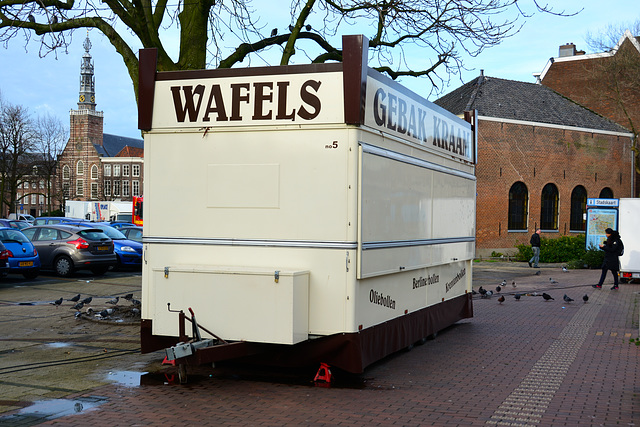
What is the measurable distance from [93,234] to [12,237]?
7.90 feet

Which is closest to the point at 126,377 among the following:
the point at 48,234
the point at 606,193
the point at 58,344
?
the point at 58,344

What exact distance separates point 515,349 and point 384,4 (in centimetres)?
596

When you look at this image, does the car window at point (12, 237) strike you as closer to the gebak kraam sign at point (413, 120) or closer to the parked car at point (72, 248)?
the parked car at point (72, 248)

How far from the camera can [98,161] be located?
113625 millimetres

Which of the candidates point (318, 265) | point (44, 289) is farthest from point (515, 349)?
point (44, 289)

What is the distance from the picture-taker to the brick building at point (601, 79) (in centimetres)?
3806

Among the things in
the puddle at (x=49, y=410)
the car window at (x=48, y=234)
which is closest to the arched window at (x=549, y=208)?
the car window at (x=48, y=234)

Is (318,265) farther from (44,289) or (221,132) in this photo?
(44,289)

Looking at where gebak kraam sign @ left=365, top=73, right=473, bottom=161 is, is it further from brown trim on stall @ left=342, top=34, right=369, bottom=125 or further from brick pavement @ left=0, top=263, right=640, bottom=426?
brick pavement @ left=0, top=263, right=640, bottom=426

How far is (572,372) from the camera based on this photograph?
8.01m

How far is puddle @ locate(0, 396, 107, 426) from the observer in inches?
221

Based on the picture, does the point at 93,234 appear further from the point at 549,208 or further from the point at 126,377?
the point at 549,208

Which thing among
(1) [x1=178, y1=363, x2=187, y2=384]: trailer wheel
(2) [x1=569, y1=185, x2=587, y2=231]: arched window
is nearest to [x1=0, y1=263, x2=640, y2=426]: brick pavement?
(1) [x1=178, y1=363, x2=187, y2=384]: trailer wheel

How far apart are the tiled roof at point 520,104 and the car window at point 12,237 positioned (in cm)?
2265
